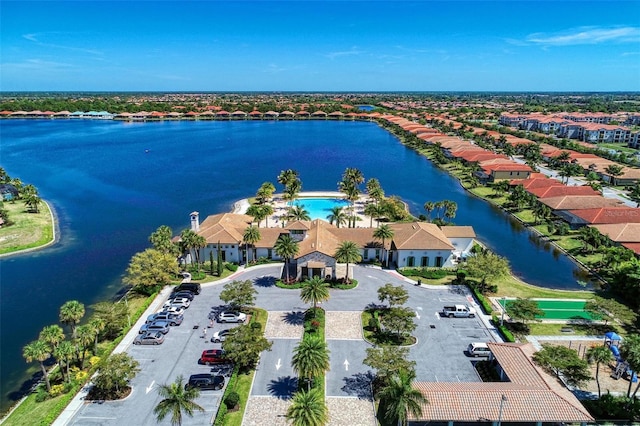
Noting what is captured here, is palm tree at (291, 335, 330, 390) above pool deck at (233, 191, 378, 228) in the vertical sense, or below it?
above

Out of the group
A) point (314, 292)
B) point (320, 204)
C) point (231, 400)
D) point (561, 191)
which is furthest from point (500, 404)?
point (561, 191)

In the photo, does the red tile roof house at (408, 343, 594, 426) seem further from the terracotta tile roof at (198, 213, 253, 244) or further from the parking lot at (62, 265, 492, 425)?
the terracotta tile roof at (198, 213, 253, 244)

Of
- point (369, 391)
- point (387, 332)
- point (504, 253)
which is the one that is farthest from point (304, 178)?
point (369, 391)

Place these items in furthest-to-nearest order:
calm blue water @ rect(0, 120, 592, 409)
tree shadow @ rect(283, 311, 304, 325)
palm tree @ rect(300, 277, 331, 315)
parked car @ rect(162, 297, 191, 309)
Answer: calm blue water @ rect(0, 120, 592, 409)
parked car @ rect(162, 297, 191, 309)
tree shadow @ rect(283, 311, 304, 325)
palm tree @ rect(300, 277, 331, 315)

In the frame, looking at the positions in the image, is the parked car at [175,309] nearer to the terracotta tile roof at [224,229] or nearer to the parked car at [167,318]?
the parked car at [167,318]

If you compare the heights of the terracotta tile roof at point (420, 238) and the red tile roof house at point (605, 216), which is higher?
the terracotta tile roof at point (420, 238)

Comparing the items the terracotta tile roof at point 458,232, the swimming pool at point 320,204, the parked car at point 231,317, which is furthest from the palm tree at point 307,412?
the swimming pool at point 320,204

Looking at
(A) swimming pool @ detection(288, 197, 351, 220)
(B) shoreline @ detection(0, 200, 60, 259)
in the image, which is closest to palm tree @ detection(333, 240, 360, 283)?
(A) swimming pool @ detection(288, 197, 351, 220)
